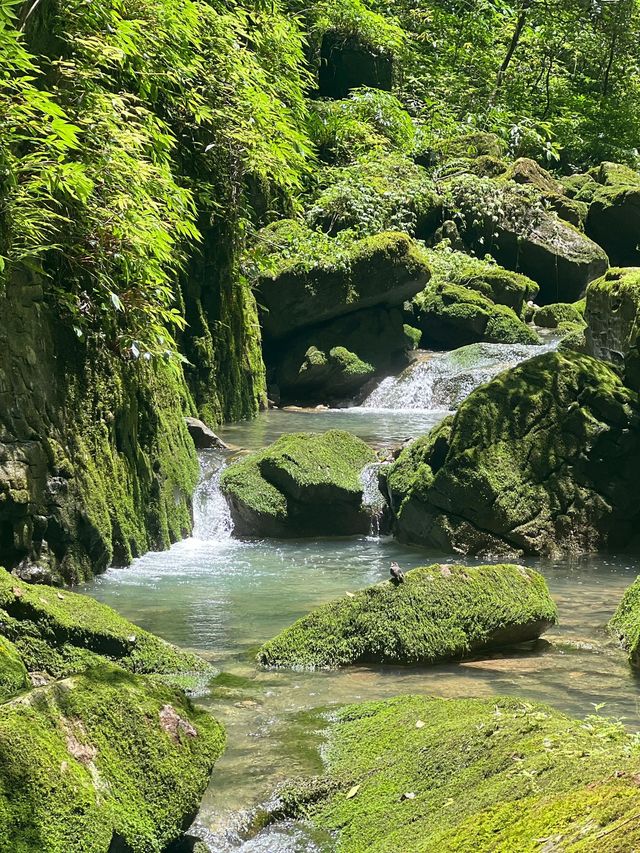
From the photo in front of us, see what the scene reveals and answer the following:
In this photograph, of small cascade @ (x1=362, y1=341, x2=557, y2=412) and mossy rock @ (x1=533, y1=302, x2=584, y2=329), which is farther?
mossy rock @ (x1=533, y1=302, x2=584, y2=329)

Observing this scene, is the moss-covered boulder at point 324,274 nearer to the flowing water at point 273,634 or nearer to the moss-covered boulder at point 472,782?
the flowing water at point 273,634

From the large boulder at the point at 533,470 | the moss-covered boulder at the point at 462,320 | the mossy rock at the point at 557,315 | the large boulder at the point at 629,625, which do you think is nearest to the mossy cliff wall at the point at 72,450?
the large boulder at the point at 533,470

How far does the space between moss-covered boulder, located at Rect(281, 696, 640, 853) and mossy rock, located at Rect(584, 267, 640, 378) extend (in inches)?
333

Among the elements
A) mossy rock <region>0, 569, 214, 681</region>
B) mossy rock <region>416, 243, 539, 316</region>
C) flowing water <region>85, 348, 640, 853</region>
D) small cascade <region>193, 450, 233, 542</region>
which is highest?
mossy rock <region>416, 243, 539, 316</region>

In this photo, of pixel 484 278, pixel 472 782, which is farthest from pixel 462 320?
pixel 472 782

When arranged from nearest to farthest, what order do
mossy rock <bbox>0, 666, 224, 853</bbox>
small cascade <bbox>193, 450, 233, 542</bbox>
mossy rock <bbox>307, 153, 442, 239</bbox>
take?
mossy rock <bbox>0, 666, 224, 853</bbox>, small cascade <bbox>193, 450, 233, 542</bbox>, mossy rock <bbox>307, 153, 442, 239</bbox>

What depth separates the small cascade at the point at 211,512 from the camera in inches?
456

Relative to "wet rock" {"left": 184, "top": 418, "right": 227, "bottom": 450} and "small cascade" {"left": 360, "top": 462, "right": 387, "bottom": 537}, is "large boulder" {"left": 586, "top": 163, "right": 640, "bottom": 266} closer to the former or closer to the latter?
"wet rock" {"left": 184, "top": 418, "right": 227, "bottom": 450}

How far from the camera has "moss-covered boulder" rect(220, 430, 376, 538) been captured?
11.3 metres

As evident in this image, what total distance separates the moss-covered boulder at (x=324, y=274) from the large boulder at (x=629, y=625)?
12331mm

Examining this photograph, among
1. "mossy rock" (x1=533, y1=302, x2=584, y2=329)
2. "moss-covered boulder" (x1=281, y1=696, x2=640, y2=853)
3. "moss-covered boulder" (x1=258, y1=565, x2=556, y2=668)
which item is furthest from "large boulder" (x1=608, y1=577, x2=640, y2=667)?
"mossy rock" (x1=533, y1=302, x2=584, y2=329)

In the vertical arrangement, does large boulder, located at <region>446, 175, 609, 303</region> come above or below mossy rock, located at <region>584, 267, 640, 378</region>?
above

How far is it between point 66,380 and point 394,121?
18.0m

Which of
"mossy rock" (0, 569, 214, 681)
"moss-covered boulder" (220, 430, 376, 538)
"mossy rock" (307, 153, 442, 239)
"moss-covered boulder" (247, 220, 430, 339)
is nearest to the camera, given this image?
"mossy rock" (0, 569, 214, 681)
